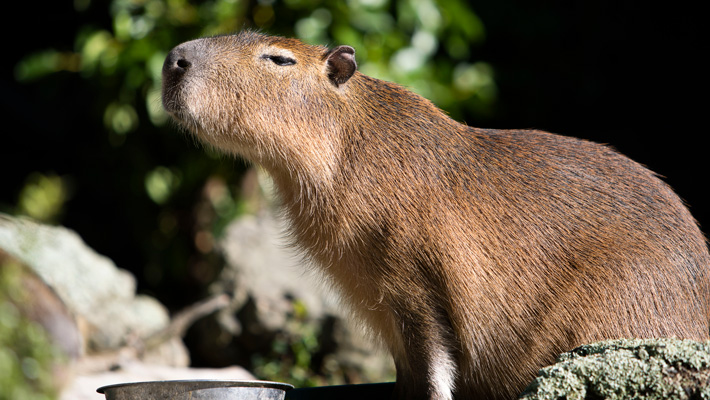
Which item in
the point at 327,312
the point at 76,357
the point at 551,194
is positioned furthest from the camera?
the point at 327,312

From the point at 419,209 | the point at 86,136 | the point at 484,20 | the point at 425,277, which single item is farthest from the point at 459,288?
the point at 86,136

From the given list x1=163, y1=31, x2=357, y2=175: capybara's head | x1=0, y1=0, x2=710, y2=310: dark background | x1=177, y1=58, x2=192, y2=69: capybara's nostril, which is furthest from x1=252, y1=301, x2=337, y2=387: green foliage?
x1=177, y1=58, x2=192, y2=69: capybara's nostril

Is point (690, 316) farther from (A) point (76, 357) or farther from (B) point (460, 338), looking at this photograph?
(A) point (76, 357)

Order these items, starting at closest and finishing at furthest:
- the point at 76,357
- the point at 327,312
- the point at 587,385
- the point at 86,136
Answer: the point at 587,385, the point at 76,357, the point at 327,312, the point at 86,136

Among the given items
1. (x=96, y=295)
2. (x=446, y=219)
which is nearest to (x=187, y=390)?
(x=446, y=219)

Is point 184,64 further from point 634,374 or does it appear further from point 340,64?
point 634,374

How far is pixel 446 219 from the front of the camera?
2783mm

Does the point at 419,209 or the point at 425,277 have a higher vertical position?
the point at 419,209

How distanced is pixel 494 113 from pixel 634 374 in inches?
190

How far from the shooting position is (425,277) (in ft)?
8.98

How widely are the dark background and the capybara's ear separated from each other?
3.50 m

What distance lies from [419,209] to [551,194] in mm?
527

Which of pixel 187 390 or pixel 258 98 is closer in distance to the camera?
pixel 187 390

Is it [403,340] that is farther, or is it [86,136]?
[86,136]
